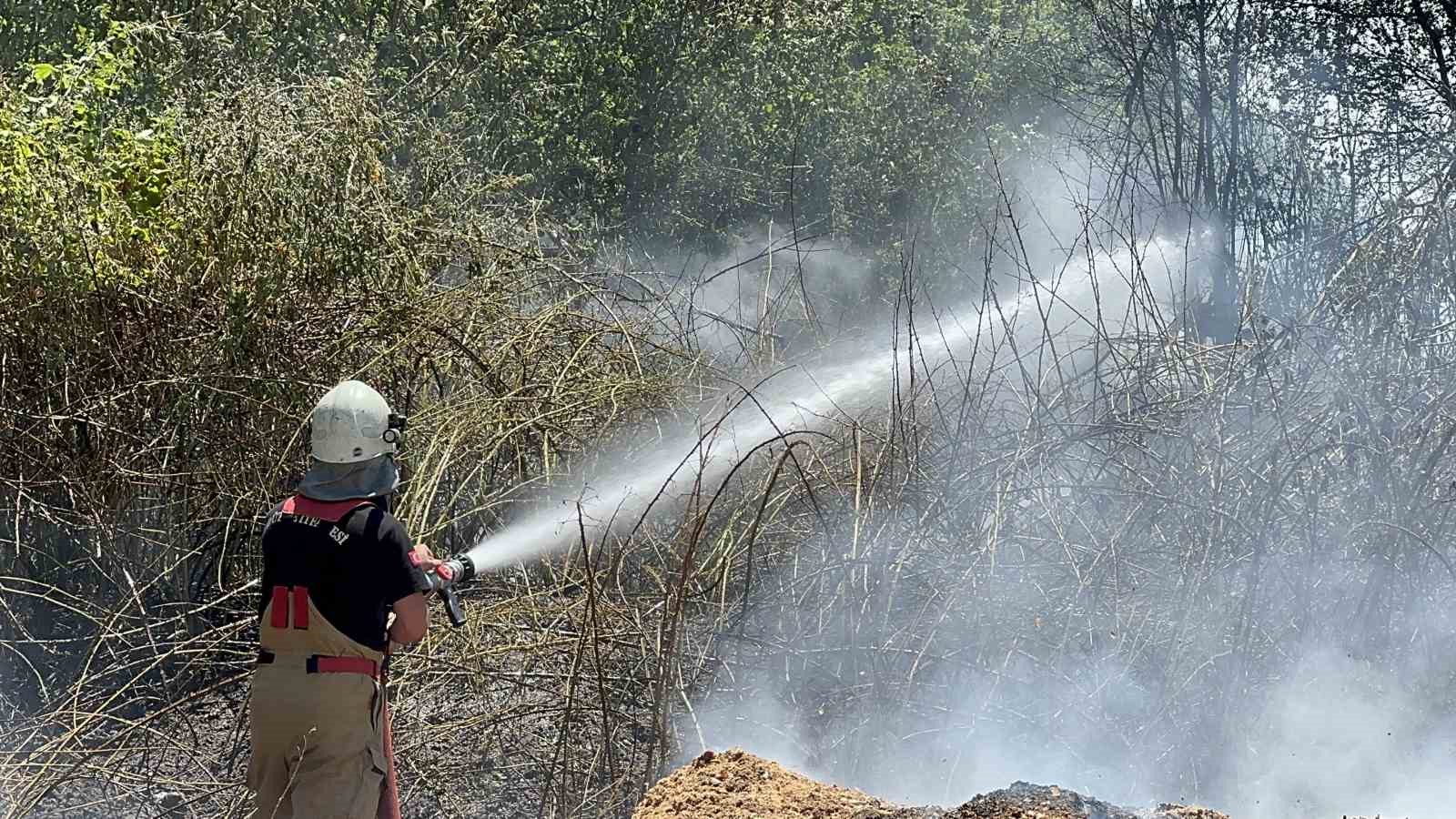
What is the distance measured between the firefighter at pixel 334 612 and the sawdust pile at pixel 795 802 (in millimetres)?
996

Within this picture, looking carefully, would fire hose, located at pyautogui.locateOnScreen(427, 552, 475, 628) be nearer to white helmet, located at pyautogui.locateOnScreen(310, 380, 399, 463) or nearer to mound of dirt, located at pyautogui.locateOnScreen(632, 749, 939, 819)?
white helmet, located at pyautogui.locateOnScreen(310, 380, 399, 463)

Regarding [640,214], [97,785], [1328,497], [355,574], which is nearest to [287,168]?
[97,785]

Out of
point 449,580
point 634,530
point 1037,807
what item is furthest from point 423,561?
point 1037,807

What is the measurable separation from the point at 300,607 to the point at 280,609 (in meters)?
0.07

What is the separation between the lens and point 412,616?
13.6 ft

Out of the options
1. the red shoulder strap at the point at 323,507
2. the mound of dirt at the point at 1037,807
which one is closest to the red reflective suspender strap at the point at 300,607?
the red shoulder strap at the point at 323,507

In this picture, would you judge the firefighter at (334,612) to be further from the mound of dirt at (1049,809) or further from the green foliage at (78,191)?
the green foliage at (78,191)

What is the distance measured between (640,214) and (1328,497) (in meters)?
10.5

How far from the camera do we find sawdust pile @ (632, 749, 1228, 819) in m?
4.44

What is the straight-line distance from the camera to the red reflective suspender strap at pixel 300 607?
4203 mm

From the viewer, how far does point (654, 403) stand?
7.48m

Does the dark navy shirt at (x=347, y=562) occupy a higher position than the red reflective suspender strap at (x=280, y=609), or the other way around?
the dark navy shirt at (x=347, y=562)

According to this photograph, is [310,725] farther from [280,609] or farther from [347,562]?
[347,562]

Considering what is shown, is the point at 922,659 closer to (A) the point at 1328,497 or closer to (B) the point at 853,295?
(A) the point at 1328,497
